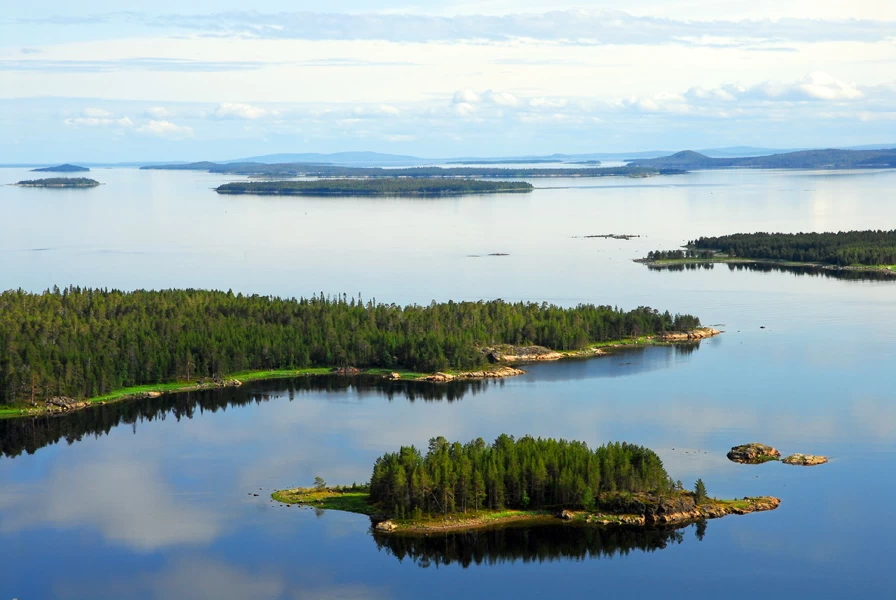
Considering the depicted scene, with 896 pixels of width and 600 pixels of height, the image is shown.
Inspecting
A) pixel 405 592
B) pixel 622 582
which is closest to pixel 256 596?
pixel 405 592

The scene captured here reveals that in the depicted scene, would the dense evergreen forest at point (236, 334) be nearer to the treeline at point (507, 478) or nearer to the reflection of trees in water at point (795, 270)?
the treeline at point (507, 478)

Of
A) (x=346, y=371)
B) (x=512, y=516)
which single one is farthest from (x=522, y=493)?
(x=346, y=371)

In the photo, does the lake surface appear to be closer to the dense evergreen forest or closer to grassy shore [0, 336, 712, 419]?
grassy shore [0, 336, 712, 419]

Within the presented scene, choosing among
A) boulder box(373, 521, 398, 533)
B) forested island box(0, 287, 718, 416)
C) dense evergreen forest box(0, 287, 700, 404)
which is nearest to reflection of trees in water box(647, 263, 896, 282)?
dense evergreen forest box(0, 287, 700, 404)

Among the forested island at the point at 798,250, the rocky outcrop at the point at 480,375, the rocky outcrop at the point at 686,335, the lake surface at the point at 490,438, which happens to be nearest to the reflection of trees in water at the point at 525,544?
the lake surface at the point at 490,438

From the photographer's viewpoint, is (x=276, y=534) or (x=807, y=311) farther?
(x=807, y=311)

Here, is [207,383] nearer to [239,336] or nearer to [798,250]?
[239,336]

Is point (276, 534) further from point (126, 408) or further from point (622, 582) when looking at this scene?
point (126, 408)
